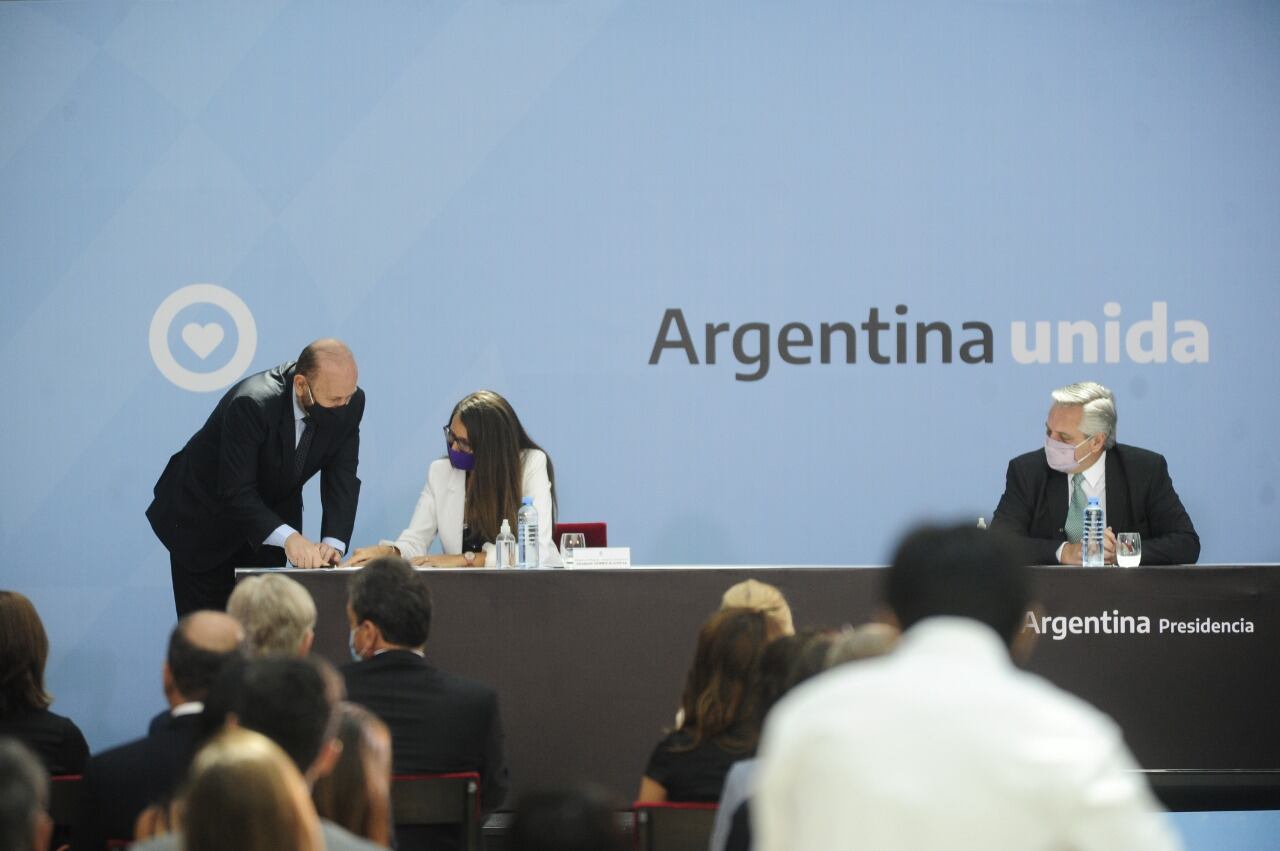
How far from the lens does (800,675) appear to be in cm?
262

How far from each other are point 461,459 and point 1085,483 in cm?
205

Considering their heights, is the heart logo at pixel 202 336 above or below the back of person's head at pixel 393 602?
above

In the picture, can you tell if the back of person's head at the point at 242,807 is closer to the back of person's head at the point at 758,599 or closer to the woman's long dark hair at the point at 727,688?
the woman's long dark hair at the point at 727,688

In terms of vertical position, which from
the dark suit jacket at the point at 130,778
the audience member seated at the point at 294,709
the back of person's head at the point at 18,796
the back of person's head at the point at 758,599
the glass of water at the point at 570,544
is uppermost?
Answer: the glass of water at the point at 570,544

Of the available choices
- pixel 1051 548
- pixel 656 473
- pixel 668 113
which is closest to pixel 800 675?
pixel 1051 548

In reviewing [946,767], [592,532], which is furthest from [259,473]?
[946,767]

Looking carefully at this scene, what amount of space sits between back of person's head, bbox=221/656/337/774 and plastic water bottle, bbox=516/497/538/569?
8.44ft

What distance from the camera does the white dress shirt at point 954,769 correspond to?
48.1 inches

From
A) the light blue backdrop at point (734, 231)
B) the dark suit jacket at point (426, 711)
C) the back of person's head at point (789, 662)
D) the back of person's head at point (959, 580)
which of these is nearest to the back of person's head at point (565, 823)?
the back of person's head at point (959, 580)

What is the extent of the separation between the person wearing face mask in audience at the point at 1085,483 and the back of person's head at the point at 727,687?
2.11 metres

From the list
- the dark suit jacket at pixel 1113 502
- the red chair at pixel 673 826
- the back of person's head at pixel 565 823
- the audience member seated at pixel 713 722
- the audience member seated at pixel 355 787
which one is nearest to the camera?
the back of person's head at pixel 565 823

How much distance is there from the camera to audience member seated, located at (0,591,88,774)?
10.00 ft

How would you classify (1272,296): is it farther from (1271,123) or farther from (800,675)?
(800,675)

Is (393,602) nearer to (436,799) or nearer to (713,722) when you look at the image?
(436,799)
